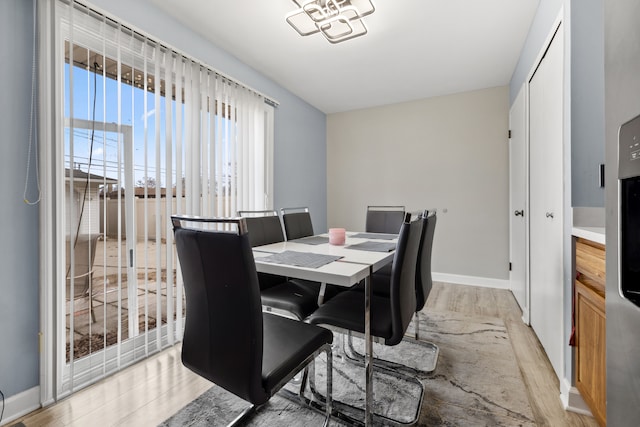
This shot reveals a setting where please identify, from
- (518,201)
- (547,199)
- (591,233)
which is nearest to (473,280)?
(518,201)

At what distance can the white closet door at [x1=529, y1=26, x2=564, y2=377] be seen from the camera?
5.29ft

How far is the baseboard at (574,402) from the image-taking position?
1378mm

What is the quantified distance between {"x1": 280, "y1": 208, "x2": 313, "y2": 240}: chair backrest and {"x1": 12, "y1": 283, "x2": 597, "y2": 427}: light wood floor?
1160 millimetres

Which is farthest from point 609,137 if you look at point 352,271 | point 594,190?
point 594,190

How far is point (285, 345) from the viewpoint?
1060 mm

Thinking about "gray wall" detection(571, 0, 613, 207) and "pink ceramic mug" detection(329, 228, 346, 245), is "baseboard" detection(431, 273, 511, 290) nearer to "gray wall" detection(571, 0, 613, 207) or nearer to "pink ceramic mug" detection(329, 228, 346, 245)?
"gray wall" detection(571, 0, 613, 207)

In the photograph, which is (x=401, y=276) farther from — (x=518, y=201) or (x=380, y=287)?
(x=518, y=201)

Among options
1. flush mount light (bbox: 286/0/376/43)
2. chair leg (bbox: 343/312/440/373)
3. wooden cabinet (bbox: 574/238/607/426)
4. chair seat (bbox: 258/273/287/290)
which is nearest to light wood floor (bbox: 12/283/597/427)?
wooden cabinet (bbox: 574/238/607/426)

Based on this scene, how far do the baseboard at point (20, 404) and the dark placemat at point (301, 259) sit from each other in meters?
1.33

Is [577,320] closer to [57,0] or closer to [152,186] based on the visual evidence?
[152,186]

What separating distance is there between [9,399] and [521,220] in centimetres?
379

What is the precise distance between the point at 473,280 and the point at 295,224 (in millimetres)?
2541

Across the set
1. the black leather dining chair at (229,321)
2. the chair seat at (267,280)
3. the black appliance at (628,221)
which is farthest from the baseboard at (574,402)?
the chair seat at (267,280)

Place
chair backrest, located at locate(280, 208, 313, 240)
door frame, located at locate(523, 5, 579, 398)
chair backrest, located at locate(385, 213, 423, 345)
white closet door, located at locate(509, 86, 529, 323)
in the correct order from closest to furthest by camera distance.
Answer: chair backrest, located at locate(385, 213, 423, 345) < door frame, located at locate(523, 5, 579, 398) < chair backrest, located at locate(280, 208, 313, 240) < white closet door, located at locate(509, 86, 529, 323)
